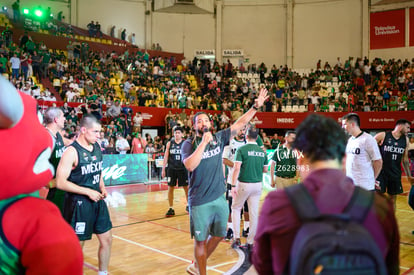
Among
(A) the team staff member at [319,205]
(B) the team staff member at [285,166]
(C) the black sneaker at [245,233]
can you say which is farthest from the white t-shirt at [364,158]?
(A) the team staff member at [319,205]

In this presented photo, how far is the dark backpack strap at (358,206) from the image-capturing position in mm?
1593

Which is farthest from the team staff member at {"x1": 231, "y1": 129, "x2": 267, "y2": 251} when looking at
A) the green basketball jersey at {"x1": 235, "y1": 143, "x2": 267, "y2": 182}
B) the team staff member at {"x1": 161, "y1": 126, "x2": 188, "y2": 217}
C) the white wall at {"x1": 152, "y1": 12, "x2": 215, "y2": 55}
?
the white wall at {"x1": 152, "y1": 12, "x2": 215, "y2": 55}

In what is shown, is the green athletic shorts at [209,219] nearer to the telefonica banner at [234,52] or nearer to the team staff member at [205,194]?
the team staff member at [205,194]

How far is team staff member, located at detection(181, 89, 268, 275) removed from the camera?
173 inches

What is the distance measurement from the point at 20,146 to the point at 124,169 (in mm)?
12087

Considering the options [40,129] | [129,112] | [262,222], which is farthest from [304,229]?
[129,112]

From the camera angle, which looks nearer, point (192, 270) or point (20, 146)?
point (20, 146)

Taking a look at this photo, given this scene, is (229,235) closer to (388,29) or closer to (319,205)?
(319,205)

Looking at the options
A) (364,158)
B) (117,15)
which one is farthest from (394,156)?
(117,15)

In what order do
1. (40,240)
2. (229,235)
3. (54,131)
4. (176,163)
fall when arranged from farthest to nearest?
(176,163) → (229,235) → (54,131) → (40,240)

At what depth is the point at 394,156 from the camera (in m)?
7.47

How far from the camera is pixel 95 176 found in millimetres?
4504

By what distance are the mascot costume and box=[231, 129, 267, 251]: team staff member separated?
15.6ft

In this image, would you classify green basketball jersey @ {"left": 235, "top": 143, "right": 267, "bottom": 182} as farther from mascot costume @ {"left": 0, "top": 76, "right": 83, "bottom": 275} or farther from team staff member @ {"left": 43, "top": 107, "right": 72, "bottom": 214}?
mascot costume @ {"left": 0, "top": 76, "right": 83, "bottom": 275}
